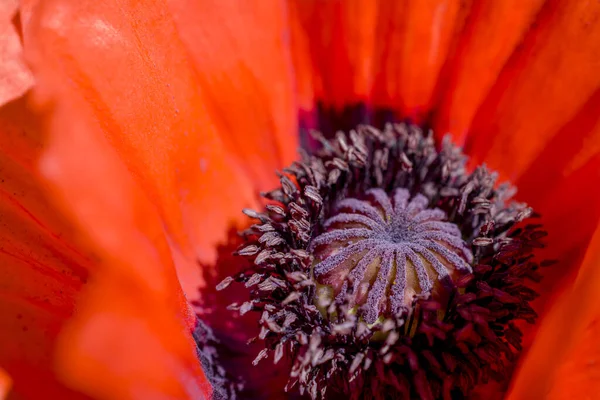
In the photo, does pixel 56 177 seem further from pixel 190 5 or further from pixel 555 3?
pixel 555 3

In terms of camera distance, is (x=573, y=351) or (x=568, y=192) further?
(x=568, y=192)

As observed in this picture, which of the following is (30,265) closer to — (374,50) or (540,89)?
(374,50)

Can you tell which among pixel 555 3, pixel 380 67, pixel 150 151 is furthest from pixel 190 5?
pixel 555 3

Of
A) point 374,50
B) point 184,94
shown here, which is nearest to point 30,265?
point 184,94

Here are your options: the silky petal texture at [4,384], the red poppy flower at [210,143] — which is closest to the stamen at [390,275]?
the red poppy flower at [210,143]

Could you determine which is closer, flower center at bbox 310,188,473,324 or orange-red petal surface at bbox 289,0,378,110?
flower center at bbox 310,188,473,324

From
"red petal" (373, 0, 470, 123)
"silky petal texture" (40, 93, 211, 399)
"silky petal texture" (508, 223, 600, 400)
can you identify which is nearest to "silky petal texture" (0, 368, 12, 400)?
"silky petal texture" (40, 93, 211, 399)

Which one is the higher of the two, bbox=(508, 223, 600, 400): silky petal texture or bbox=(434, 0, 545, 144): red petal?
bbox=(434, 0, 545, 144): red petal

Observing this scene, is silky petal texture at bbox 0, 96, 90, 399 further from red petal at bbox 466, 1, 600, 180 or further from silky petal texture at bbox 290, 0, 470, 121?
red petal at bbox 466, 1, 600, 180
